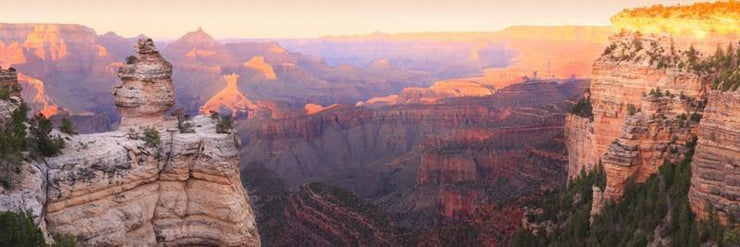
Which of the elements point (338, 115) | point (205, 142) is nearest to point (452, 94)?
point (338, 115)

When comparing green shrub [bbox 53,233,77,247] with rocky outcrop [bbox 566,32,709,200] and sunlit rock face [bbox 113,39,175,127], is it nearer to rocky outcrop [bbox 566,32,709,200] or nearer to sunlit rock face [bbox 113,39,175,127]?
sunlit rock face [bbox 113,39,175,127]

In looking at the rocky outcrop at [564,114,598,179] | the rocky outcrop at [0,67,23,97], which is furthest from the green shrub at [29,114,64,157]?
the rocky outcrop at [564,114,598,179]

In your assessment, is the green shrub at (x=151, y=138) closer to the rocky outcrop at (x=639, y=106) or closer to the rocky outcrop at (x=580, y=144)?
the rocky outcrop at (x=639, y=106)

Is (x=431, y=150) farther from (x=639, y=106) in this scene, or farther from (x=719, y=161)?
(x=719, y=161)

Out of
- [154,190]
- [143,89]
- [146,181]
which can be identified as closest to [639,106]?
[143,89]

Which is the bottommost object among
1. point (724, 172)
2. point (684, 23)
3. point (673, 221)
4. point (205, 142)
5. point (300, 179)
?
point (300, 179)

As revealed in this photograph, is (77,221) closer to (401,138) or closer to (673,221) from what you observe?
(673,221)
